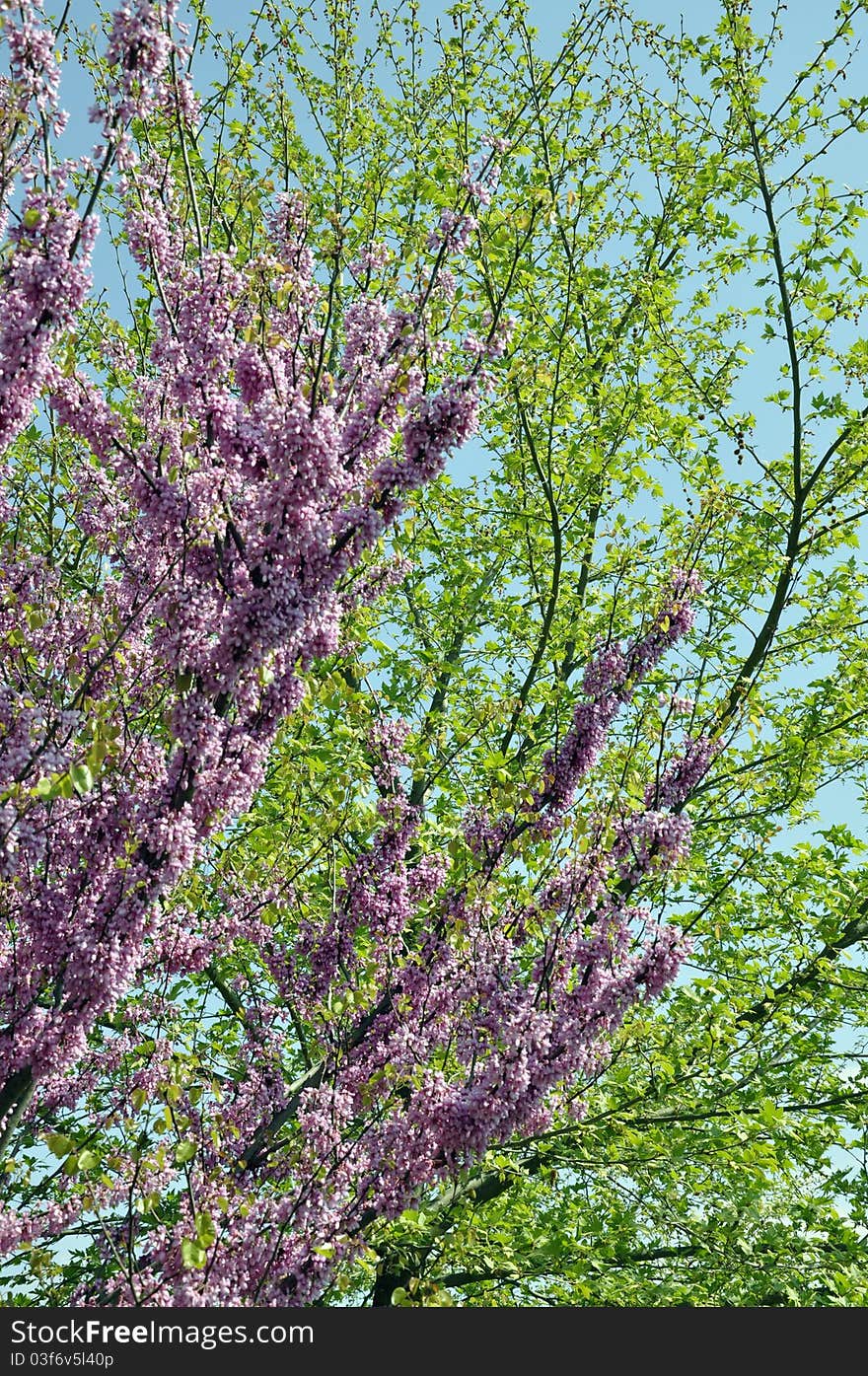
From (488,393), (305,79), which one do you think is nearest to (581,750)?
(488,393)

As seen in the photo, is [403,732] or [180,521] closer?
[180,521]

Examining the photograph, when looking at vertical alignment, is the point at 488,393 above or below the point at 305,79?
below

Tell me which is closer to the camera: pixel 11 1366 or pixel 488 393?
pixel 11 1366

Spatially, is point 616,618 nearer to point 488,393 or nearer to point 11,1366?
point 488,393

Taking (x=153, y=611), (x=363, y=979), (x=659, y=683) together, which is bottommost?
(x=363, y=979)

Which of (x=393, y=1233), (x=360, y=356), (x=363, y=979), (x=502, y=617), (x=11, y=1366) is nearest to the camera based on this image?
(x=11, y=1366)

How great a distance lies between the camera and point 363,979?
7309mm

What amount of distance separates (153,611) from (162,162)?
2.70 m

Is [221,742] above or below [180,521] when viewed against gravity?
below

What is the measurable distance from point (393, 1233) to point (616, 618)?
8.02 m

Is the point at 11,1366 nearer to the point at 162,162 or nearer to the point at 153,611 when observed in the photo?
the point at 153,611

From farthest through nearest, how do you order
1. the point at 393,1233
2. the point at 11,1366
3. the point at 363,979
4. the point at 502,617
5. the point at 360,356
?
the point at 502,617, the point at 393,1233, the point at 363,979, the point at 360,356, the point at 11,1366

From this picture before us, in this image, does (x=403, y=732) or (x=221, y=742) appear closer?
(x=221, y=742)

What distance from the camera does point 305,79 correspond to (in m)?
15.2
